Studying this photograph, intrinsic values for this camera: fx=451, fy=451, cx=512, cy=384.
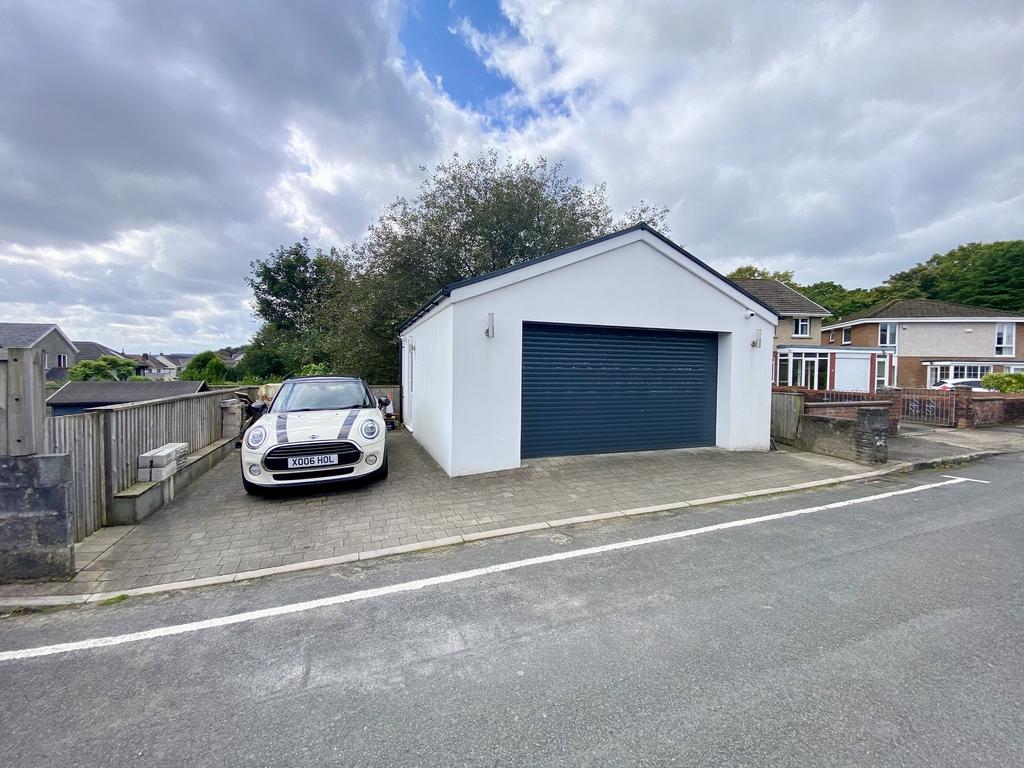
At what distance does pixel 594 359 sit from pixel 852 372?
2453 centimetres

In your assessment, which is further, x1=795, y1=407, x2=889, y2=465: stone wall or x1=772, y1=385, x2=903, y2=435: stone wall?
x1=772, y1=385, x2=903, y2=435: stone wall

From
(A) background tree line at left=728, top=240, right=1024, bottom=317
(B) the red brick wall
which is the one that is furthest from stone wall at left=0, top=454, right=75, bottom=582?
(A) background tree line at left=728, top=240, right=1024, bottom=317

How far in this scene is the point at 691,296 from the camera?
8508mm

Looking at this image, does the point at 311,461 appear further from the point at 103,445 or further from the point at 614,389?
the point at 614,389

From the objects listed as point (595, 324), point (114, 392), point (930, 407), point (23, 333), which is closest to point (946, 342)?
point (930, 407)

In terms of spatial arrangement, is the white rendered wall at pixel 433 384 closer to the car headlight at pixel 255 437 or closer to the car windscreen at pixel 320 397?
the car windscreen at pixel 320 397

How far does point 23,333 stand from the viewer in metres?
34.7

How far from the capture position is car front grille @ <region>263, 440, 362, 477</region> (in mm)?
5613

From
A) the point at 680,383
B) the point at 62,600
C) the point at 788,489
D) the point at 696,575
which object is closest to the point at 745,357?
the point at 680,383

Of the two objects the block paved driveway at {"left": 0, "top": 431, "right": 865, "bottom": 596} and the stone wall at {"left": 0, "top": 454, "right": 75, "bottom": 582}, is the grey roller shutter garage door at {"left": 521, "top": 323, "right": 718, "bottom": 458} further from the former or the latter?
the stone wall at {"left": 0, "top": 454, "right": 75, "bottom": 582}

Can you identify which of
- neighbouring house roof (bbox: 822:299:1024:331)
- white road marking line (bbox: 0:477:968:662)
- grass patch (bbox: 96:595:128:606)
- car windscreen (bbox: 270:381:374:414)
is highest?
neighbouring house roof (bbox: 822:299:1024:331)

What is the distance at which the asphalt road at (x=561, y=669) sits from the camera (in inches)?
78.3

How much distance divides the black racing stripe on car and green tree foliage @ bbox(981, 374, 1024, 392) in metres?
22.1

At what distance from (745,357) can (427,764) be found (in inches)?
348
